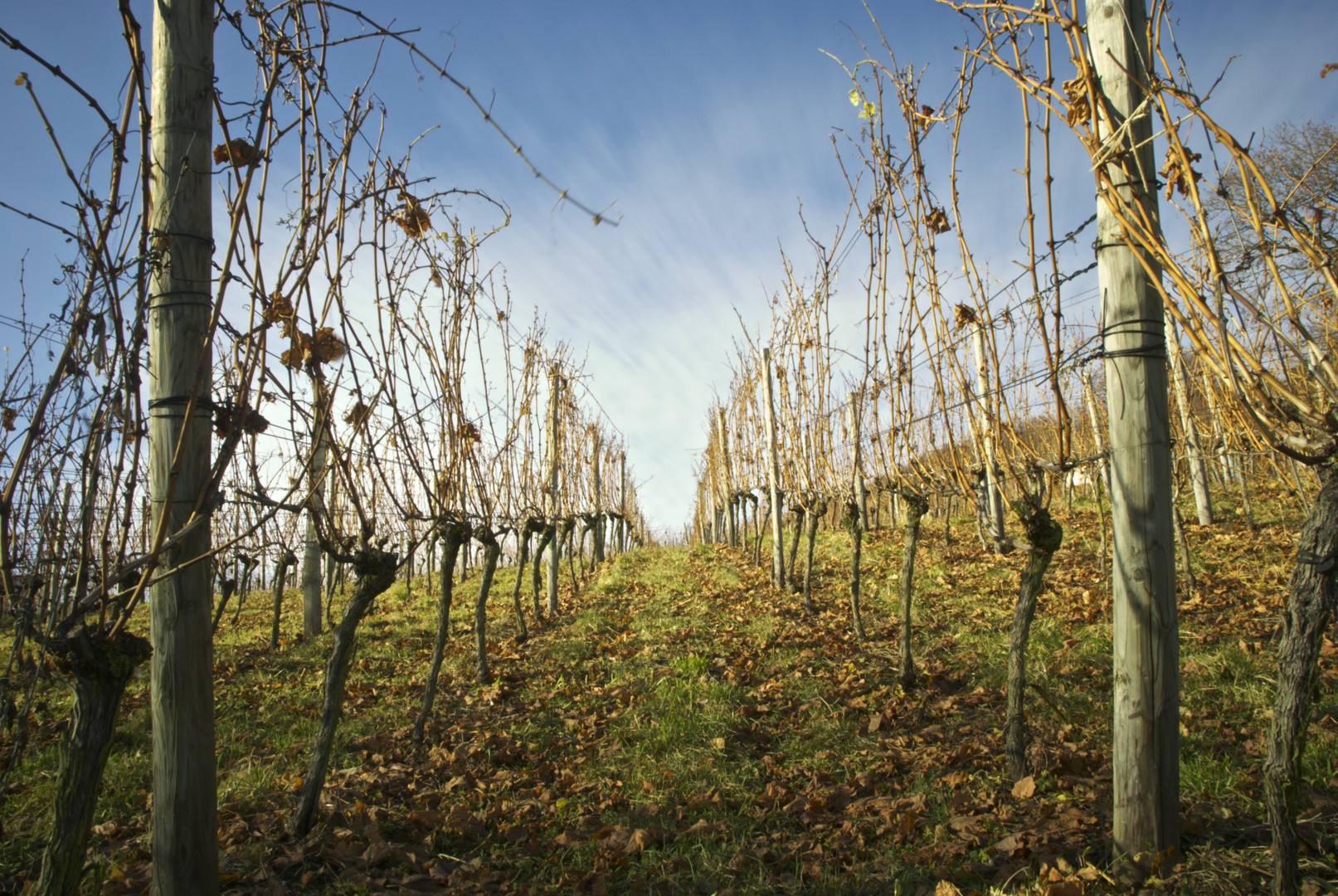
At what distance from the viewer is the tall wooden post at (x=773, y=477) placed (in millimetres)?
11062

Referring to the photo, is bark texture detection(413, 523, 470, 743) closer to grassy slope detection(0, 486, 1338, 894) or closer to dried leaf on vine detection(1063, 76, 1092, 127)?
grassy slope detection(0, 486, 1338, 894)

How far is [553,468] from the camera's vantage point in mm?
11617

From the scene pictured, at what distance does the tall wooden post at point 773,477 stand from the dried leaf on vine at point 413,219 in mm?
8528

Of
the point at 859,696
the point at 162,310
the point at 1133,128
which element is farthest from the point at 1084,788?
the point at 162,310

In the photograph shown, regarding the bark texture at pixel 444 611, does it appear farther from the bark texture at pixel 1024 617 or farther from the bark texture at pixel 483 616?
the bark texture at pixel 1024 617

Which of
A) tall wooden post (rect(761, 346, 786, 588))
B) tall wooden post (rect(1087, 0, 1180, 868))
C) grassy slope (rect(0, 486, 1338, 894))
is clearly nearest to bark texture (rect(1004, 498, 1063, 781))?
grassy slope (rect(0, 486, 1338, 894))

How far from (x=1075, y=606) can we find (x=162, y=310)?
7868 mm

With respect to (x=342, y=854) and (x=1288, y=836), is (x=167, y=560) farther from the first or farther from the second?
(x=1288, y=836)

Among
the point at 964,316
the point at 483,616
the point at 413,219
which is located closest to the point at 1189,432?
the point at 964,316

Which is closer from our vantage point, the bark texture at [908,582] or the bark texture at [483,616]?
the bark texture at [908,582]

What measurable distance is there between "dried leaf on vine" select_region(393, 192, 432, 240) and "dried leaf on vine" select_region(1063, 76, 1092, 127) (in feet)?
8.84

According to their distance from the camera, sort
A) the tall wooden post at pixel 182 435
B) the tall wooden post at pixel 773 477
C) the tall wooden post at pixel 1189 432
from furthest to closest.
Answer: the tall wooden post at pixel 773 477 → the tall wooden post at pixel 1189 432 → the tall wooden post at pixel 182 435

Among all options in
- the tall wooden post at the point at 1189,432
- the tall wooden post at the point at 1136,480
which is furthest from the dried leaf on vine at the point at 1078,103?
the tall wooden post at the point at 1189,432

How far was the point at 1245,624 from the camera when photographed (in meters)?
5.88
